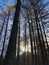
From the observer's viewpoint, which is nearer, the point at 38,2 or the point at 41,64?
the point at 41,64

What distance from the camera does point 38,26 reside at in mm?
8508

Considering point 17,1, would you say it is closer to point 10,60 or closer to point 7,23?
point 7,23

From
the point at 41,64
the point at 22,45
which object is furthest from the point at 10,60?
the point at 22,45

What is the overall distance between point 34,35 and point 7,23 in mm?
1734

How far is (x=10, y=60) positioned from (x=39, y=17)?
3195mm

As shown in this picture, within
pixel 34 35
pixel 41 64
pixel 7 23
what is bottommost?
pixel 41 64

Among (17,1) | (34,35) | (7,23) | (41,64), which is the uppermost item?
(17,1)

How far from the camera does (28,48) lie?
864 cm

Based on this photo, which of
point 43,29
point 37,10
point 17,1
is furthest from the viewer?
point 43,29

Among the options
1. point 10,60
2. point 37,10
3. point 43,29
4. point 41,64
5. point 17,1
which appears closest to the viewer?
point 10,60

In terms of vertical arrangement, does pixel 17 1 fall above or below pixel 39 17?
above

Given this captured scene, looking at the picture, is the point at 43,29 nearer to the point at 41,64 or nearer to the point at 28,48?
the point at 28,48

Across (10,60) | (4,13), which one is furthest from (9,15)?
(10,60)

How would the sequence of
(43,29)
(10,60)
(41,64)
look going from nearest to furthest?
(10,60), (41,64), (43,29)
